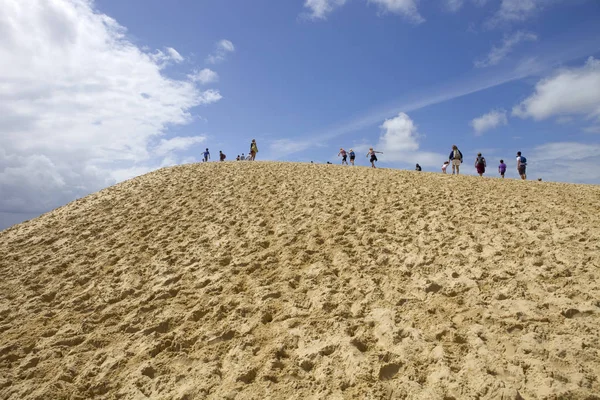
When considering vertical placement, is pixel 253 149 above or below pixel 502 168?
above

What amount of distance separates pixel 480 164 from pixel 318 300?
14.8 m

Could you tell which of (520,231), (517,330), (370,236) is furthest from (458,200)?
(517,330)

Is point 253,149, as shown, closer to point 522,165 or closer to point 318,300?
point 522,165

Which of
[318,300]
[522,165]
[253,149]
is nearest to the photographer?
[318,300]

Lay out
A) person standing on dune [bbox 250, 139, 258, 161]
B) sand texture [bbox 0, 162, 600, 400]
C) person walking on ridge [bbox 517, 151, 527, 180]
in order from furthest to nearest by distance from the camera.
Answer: person standing on dune [bbox 250, 139, 258, 161] → person walking on ridge [bbox 517, 151, 527, 180] → sand texture [bbox 0, 162, 600, 400]

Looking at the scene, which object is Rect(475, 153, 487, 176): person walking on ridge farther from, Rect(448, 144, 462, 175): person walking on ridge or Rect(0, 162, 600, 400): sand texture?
Rect(0, 162, 600, 400): sand texture

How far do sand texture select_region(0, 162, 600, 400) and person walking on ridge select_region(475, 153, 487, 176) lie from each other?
219 inches

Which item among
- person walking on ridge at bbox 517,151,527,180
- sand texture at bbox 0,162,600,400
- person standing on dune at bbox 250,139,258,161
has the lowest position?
sand texture at bbox 0,162,600,400

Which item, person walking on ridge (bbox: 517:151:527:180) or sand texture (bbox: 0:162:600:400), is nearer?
sand texture (bbox: 0:162:600:400)

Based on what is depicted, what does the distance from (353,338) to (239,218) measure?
6969 mm

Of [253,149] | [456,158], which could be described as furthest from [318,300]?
[253,149]

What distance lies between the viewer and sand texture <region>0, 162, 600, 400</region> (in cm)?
518

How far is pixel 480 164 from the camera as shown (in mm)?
18562

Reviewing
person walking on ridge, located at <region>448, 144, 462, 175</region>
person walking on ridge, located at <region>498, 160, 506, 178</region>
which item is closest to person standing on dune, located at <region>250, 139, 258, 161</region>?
person walking on ridge, located at <region>448, 144, 462, 175</region>
